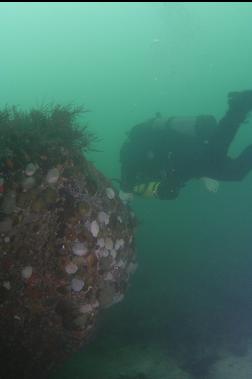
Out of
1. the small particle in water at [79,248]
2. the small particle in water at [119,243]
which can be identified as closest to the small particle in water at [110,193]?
the small particle in water at [119,243]

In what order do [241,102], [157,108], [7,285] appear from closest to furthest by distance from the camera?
[7,285]
[241,102]
[157,108]

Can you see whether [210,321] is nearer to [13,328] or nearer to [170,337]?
[170,337]

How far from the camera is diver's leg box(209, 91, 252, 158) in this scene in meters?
9.34

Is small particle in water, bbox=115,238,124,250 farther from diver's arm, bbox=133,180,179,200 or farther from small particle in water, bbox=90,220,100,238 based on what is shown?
diver's arm, bbox=133,180,179,200

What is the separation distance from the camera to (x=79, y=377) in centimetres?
755

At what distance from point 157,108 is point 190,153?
233 ft

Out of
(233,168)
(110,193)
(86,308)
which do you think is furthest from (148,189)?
(86,308)

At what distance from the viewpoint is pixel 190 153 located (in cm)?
938

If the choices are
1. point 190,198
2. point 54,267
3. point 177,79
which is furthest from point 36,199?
point 177,79

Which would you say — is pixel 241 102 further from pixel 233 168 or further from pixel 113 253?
pixel 113 253

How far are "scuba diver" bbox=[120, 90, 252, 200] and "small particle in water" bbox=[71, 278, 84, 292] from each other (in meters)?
3.98

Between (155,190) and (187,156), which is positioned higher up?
(187,156)

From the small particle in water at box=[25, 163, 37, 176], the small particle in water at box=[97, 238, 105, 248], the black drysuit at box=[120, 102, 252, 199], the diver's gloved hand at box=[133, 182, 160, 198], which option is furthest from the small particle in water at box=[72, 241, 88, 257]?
the black drysuit at box=[120, 102, 252, 199]

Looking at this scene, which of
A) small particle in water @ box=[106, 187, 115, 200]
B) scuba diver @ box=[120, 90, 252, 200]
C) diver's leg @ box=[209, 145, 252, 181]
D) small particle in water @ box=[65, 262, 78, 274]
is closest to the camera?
small particle in water @ box=[65, 262, 78, 274]
